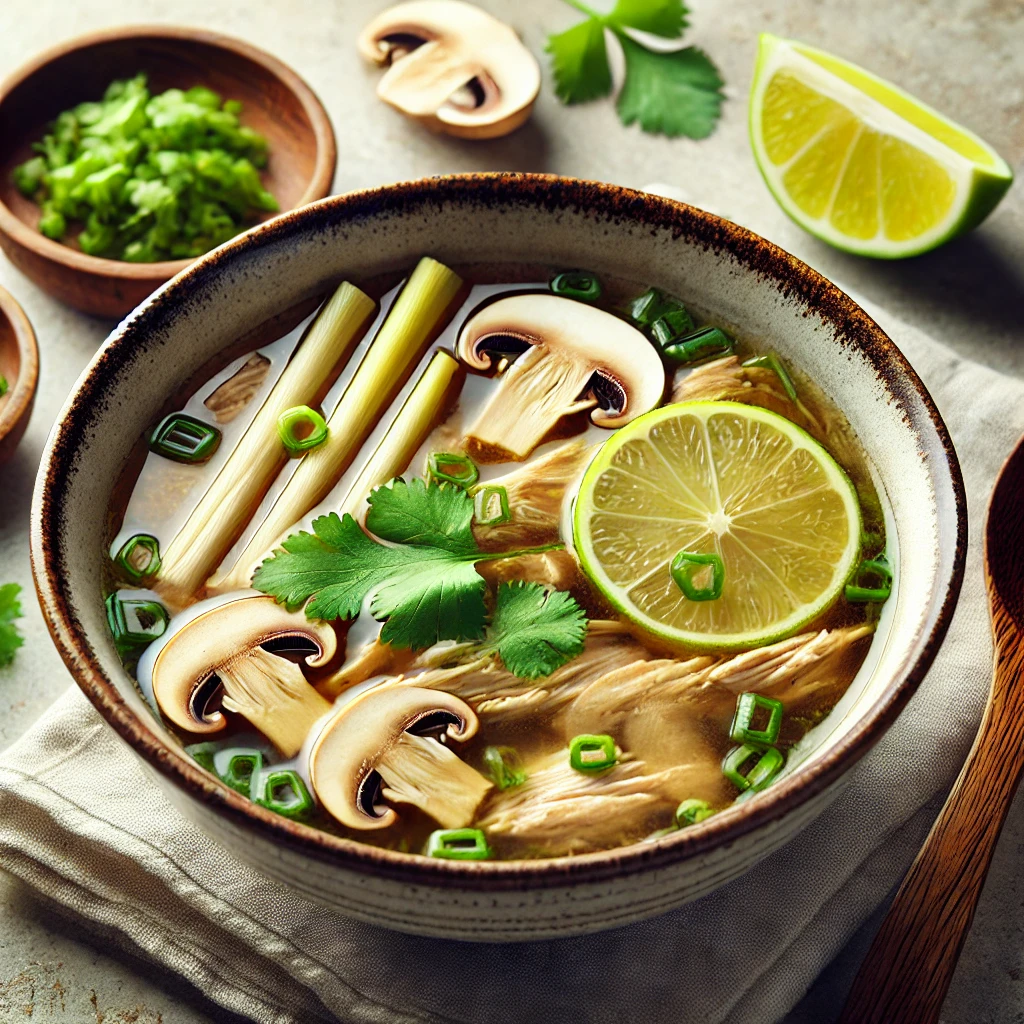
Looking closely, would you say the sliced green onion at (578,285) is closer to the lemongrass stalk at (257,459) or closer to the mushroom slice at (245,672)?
the lemongrass stalk at (257,459)

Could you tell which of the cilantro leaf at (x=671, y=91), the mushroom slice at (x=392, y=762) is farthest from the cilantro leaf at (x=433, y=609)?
the cilantro leaf at (x=671, y=91)

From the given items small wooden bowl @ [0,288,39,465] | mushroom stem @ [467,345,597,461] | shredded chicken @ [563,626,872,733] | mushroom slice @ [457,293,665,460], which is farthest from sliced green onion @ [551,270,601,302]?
small wooden bowl @ [0,288,39,465]

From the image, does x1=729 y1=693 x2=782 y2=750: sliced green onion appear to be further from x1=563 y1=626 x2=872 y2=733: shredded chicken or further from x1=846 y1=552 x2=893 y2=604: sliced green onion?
x1=846 y1=552 x2=893 y2=604: sliced green onion

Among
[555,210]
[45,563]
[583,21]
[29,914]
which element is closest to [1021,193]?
[583,21]

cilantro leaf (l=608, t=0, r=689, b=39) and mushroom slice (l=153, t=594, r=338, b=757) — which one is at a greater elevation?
cilantro leaf (l=608, t=0, r=689, b=39)

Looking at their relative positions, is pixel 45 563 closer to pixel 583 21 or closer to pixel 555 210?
pixel 555 210

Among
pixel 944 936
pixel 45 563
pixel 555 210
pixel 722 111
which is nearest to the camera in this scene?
pixel 45 563
